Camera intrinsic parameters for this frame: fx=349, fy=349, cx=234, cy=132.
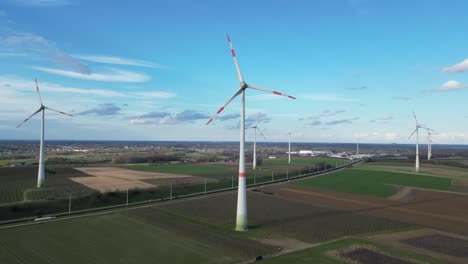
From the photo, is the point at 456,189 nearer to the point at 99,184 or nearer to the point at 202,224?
the point at 202,224

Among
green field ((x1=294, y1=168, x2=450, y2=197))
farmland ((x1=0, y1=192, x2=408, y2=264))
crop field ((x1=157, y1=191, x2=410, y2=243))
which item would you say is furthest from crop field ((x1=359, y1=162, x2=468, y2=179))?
farmland ((x1=0, y1=192, x2=408, y2=264))

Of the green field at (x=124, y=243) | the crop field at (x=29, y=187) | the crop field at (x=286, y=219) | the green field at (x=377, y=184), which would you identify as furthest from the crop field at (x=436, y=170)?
the crop field at (x=29, y=187)

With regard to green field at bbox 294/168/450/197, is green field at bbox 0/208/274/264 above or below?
below

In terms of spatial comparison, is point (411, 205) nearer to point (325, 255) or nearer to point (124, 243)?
point (325, 255)

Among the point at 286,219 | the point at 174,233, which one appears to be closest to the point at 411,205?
the point at 286,219

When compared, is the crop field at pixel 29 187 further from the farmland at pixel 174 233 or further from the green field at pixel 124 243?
the green field at pixel 124 243

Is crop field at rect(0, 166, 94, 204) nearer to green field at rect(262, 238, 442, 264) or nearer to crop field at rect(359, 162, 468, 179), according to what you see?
green field at rect(262, 238, 442, 264)

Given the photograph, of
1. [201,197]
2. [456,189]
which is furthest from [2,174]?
[456,189]
